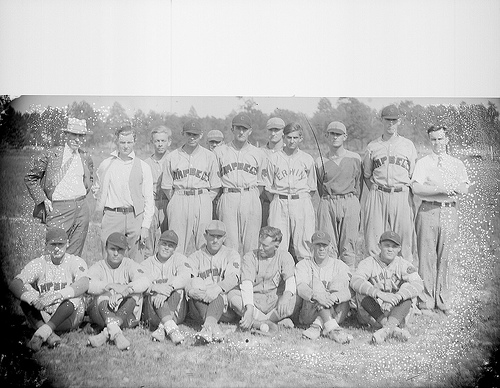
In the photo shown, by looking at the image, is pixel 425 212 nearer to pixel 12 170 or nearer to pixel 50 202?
pixel 50 202

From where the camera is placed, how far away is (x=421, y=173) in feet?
16.1

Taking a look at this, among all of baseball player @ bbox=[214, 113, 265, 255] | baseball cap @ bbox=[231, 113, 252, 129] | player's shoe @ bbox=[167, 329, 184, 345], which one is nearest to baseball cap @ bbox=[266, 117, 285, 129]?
baseball cap @ bbox=[231, 113, 252, 129]

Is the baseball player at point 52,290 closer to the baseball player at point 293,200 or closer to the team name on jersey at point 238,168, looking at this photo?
the team name on jersey at point 238,168

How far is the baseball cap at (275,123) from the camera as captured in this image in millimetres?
4895

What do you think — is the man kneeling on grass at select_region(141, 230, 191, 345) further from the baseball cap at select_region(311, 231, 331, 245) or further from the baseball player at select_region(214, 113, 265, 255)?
the baseball cap at select_region(311, 231, 331, 245)

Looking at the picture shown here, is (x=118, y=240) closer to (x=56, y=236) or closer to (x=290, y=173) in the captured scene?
(x=56, y=236)

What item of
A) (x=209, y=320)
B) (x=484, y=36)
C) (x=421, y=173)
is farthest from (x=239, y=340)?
(x=484, y=36)

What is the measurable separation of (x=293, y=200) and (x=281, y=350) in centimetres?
122

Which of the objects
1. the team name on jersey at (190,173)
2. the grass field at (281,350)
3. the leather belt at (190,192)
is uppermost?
the team name on jersey at (190,173)

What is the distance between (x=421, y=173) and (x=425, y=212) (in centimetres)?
33

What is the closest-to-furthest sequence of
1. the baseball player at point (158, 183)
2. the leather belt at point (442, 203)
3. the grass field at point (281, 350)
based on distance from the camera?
the grass field at point (281, 350) < the baseball player at point (158, 183) < the leather belt at point (442, 203)

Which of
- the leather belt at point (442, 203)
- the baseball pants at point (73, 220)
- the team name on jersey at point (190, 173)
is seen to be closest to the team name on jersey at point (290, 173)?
the team name on jersey at point (190, 173)

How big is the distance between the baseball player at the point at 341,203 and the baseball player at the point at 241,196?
0.52 metres

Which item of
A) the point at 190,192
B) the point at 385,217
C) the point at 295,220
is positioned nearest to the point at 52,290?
the point at 190,192
